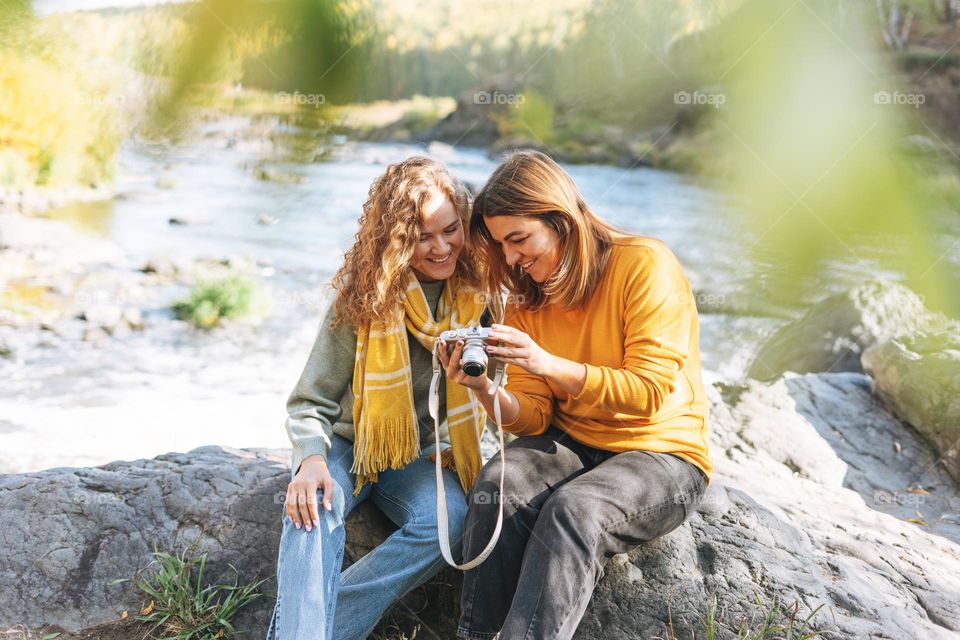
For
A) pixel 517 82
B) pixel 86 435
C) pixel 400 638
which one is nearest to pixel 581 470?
pixel 400 638

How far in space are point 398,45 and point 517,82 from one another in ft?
4.84

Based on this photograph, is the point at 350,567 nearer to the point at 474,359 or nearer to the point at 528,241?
the point at 474,359

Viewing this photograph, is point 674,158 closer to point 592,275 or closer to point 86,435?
point 86,435

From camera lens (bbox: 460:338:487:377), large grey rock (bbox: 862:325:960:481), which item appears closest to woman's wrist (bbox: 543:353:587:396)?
camera lens (bbox: 460:338:487:377)

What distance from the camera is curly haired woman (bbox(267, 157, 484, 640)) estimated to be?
1643mm

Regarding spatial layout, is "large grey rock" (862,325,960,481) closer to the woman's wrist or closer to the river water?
the river water

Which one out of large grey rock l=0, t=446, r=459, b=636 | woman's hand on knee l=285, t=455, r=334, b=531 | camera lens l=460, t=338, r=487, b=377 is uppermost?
camera lens l=460, t=338, r=487, b=377

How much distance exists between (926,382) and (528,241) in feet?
7.33

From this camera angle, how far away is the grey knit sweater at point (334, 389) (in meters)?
1.76

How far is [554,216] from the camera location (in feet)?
Answer: 5.29

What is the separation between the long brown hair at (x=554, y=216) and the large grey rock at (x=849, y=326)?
2250 millimetres

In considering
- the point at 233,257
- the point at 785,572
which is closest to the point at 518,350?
the point at 785,572

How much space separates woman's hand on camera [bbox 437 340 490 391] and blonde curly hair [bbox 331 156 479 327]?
222mm

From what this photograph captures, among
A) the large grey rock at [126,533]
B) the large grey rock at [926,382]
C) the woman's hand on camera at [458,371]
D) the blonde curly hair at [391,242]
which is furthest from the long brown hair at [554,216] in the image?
the large grey rock at [926,382]
